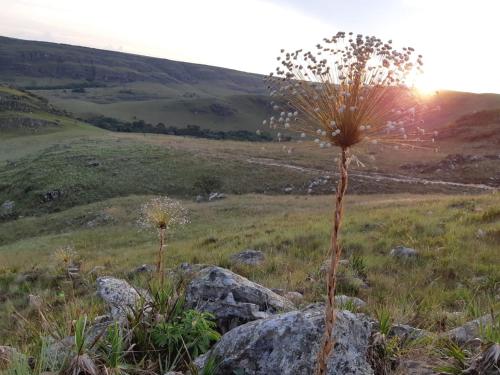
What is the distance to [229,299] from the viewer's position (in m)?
5.27

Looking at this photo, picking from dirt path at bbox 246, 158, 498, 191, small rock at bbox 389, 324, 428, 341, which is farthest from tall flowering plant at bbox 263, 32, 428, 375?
dirt path at bbox 246, 158, 498, 191

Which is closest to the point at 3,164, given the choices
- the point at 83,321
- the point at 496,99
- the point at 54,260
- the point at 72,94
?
the point at 54,260

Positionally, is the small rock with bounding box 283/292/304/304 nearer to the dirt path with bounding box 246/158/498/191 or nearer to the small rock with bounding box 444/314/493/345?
the small rock with bounding box 444/314/493/345

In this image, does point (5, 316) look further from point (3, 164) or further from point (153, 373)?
point (3, 164)

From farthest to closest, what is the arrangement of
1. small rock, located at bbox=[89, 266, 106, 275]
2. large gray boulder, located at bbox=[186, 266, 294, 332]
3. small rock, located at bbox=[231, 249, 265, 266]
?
small rock, located at bbox=[89, 266, 106, 275]
small rock, located at bbox=[231, 249, 265, 266]
large gray boulder, located at bbox=[186, 266, 294, 332]

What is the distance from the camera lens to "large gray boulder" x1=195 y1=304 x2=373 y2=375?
148 inches

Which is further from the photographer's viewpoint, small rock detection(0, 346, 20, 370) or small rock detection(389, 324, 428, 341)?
small rock detection(389, 324, 428, 341)

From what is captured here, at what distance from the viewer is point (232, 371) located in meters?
3.94

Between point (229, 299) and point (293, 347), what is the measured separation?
155 cm

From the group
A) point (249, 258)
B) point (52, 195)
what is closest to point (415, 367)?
point (249, 258)

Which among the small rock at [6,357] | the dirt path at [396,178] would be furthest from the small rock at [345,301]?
the dirt path at [396,178]

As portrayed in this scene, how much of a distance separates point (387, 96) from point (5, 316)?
36.5 ft

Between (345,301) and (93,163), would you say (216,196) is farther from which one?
(345,301)

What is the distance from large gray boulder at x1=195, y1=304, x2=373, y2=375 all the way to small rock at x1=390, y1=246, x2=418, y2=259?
693cm
